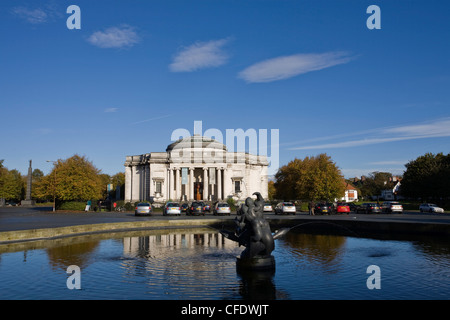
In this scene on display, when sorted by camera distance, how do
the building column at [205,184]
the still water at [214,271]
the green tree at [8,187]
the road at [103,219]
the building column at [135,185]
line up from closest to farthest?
the still water at [214,271], the road at [103,219], the building column at [205,184], the building column at [135,185], the green tree at [8,187]

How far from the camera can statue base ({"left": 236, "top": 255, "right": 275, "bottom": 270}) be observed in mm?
12876

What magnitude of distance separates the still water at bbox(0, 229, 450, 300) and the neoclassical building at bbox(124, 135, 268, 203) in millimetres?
64790

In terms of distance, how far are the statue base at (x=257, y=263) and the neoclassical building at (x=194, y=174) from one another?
69749 mm

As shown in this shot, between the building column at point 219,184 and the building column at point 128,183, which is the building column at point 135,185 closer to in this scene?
the building column at point 128,183

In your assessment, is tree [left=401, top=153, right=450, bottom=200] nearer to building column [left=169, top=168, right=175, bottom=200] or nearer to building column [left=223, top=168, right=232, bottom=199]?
building column [left=223, top=168, right=232, bottom=199]

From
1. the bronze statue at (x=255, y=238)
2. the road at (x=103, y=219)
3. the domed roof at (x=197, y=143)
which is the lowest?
the road at (x=103, y=219)

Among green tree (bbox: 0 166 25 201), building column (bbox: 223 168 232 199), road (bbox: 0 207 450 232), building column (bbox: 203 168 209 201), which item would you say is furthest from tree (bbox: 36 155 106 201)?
green tree (bbox: 0 166 25 201)

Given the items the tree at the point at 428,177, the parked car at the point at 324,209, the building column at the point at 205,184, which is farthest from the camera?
the building column at the point at 205,184

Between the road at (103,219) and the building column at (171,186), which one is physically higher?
the building column at (171,186)

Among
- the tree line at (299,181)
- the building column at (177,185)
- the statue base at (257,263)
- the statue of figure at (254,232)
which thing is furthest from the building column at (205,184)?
the statue base at (257,263)

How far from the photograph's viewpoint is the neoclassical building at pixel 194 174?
8481cm

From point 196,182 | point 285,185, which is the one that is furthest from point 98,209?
point 285,185

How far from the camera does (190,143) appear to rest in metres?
91.8
